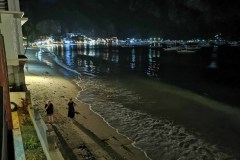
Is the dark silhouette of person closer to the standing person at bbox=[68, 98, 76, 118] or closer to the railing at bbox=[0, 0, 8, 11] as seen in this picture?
the standing person at bbox=[68, 98, 76, 118]

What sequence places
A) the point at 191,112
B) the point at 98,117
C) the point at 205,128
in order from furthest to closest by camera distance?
1. the point at 191,112
2. the point at 98,117
3. the point at 205,128

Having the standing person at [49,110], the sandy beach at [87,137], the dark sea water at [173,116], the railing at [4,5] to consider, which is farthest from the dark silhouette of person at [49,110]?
the railing at [4,5]

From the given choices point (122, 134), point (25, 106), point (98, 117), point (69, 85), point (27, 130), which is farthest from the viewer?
point (69, 85)

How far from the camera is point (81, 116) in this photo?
66.9ft

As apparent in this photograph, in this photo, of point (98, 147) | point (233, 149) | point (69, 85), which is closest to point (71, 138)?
point (98, 147)

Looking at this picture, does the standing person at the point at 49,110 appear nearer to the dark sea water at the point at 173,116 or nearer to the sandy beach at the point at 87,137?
the sandy beach at the point at 87,137

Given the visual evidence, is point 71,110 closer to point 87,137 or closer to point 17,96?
point 87,137

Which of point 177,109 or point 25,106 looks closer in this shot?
point 25,106

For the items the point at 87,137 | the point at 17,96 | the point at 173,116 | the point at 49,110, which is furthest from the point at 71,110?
the point at 173,116

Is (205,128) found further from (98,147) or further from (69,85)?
(69,85)

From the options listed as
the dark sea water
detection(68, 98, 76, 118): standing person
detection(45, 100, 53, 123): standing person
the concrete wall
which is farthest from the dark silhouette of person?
the dark sea water

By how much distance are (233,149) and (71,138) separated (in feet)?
30.2

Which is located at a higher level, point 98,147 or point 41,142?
point 41,142

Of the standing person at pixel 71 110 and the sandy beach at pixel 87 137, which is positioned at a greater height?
the standing person at pixel 71 110
